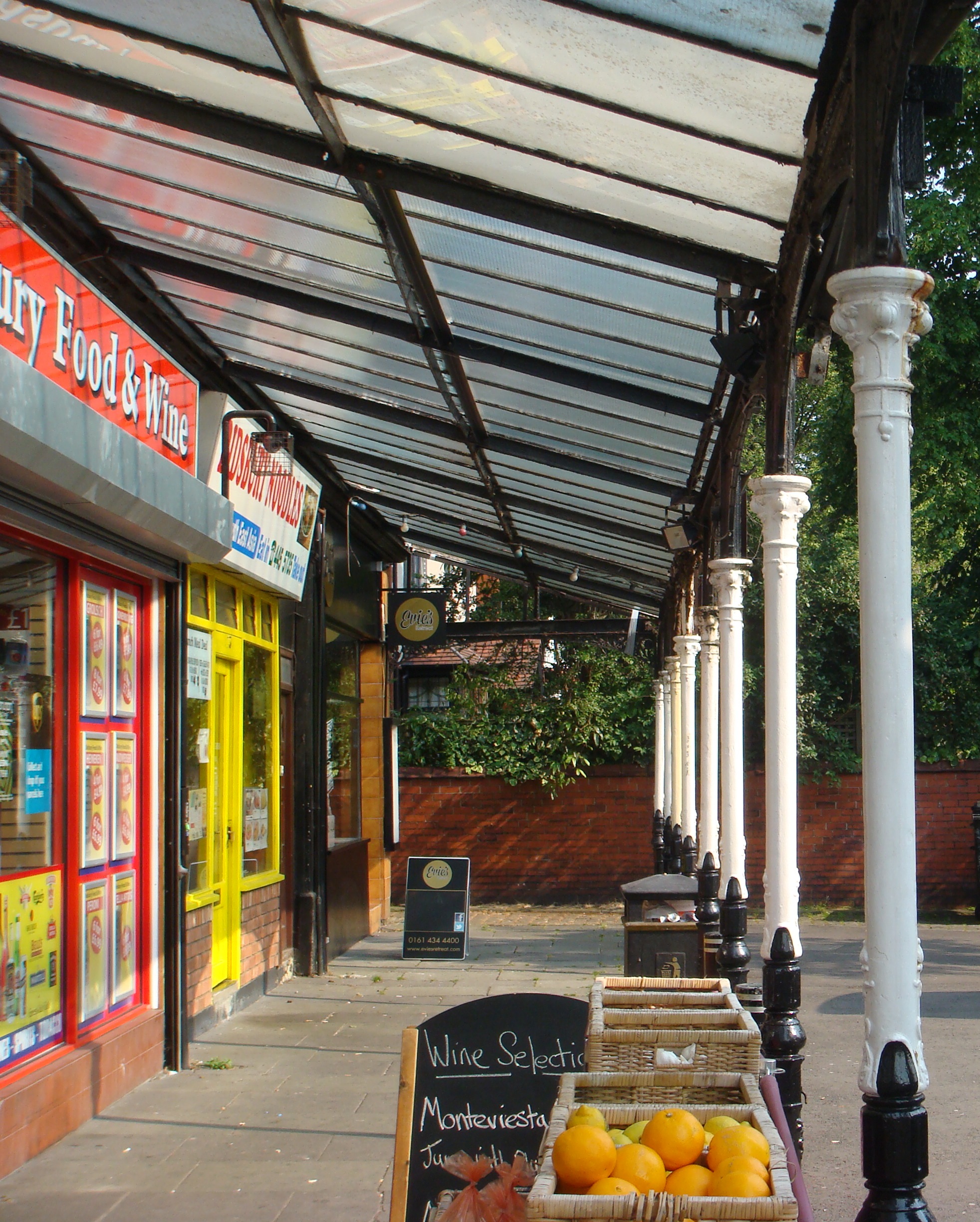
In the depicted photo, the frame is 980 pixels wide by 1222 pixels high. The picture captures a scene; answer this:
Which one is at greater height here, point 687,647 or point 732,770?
point 687,647

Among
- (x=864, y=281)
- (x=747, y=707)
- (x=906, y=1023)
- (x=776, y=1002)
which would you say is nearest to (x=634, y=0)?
(x=864, y=281)

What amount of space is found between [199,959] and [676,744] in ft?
24.6

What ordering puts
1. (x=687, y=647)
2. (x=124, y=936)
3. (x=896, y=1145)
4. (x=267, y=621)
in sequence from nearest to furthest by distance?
1. (x=896, y=1145)
2. (x=124, y=936)
3. (x=267, y=621)
4. (x=687, y=647)

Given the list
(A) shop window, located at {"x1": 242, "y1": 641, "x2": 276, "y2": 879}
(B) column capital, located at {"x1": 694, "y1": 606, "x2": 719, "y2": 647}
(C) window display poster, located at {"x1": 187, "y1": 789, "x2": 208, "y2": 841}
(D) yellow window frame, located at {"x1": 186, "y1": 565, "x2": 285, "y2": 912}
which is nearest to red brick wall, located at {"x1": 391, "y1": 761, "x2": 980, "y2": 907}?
(B) column capital, located at {"x1": 694, "y1": 606, "x2": 719, "y2": 647}

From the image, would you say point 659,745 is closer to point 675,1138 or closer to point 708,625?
point 708,625

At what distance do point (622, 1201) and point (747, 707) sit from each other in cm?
1787

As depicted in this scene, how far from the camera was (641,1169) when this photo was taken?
2.53 m

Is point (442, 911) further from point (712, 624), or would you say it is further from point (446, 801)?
point (446, 801)

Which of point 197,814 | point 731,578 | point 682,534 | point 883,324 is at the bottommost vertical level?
point 197,814

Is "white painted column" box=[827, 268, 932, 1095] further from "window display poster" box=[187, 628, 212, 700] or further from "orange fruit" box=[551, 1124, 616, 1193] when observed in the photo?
"window display poster" box=[187, 628, 212, 700]

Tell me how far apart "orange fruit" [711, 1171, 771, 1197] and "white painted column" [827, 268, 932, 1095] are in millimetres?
1196

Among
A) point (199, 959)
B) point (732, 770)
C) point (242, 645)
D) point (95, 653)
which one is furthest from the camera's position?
point (242, 645)

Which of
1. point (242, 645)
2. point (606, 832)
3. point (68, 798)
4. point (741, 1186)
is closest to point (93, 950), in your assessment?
point (68, 798)

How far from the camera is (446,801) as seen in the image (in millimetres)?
17453
